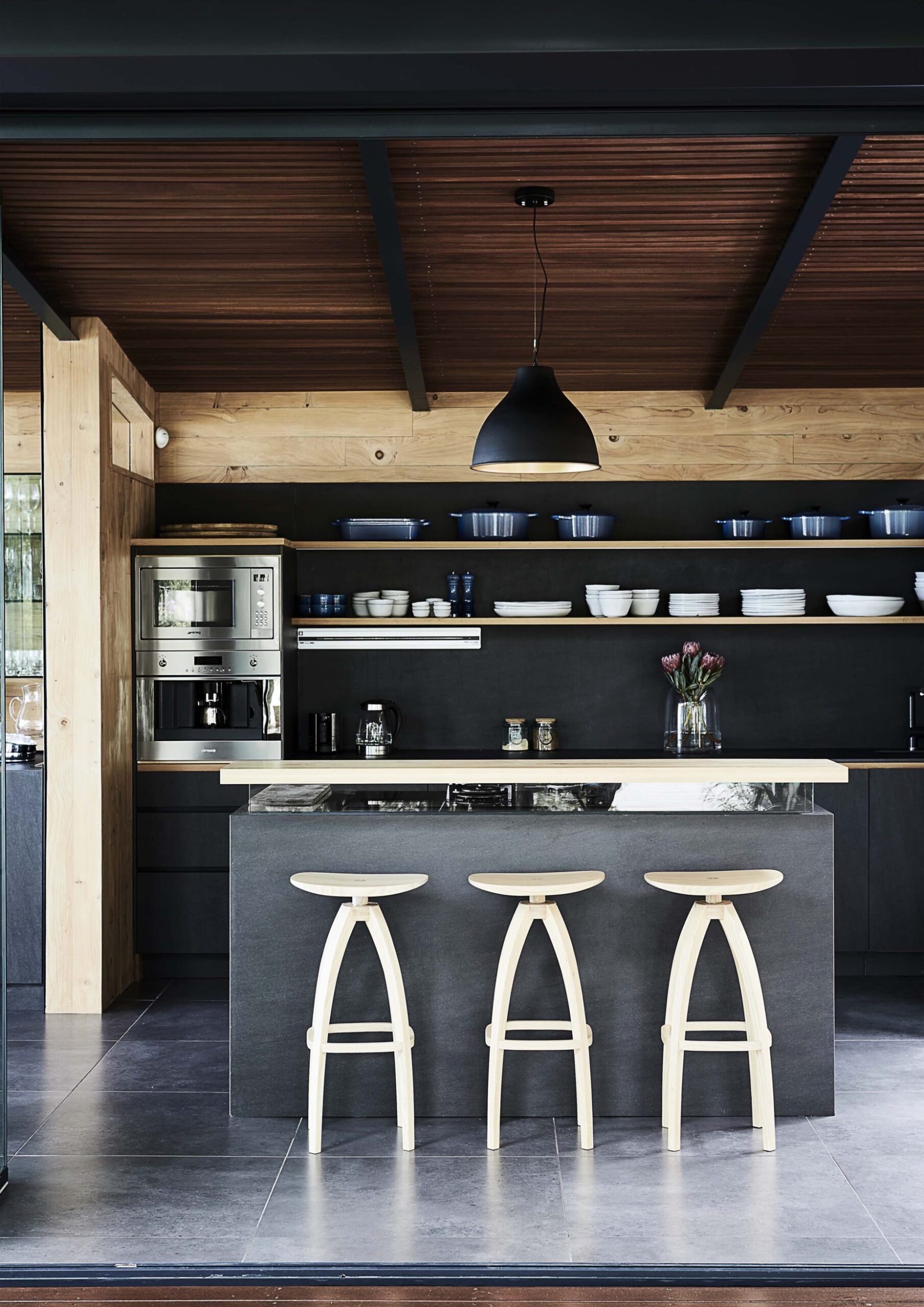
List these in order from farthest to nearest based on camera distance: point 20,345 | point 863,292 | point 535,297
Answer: point 20,345 → point 535,297 → point 863,292

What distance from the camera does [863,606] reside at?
587cm

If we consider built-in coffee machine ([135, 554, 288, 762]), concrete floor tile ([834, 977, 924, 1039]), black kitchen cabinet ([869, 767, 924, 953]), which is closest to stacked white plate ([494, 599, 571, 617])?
built-in coffee machine ([135, 554, 288, 762])

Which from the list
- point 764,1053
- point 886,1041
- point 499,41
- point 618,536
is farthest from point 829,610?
point 499,41

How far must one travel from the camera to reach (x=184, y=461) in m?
6.11

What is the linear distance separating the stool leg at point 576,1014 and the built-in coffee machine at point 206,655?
2.22 m

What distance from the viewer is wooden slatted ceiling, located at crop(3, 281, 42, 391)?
4921 mm

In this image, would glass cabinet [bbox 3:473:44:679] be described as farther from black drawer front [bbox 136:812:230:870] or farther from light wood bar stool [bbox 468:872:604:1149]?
light wood bar stool [bbox 468:872:604:1149]

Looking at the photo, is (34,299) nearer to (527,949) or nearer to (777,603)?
(527,949)

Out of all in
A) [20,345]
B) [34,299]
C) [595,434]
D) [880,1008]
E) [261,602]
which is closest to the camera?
[34,299]

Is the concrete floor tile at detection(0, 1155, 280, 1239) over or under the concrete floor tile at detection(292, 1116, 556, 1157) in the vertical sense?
over

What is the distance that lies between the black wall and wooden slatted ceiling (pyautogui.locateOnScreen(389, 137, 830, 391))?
60 centimetres

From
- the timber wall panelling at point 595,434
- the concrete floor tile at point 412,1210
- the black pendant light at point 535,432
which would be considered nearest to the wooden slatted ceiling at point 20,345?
the timber wall panelling at point 595,434

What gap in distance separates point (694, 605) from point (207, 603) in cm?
223

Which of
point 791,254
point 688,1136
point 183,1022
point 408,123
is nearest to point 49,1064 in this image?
point 183,1022
